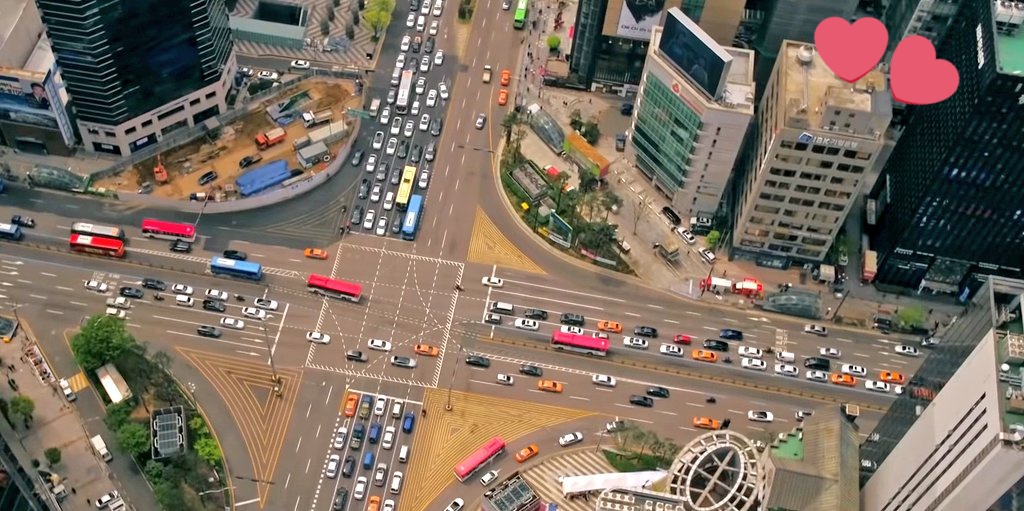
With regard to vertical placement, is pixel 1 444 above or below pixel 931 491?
below

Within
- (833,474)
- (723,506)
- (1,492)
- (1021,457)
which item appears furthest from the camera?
(723,506)

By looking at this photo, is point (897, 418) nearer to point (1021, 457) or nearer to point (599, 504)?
point (1021, 457)

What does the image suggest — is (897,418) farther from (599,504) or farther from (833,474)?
(599,504)

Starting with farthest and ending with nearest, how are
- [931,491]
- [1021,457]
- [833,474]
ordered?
[833,474] → [931,491] → [1021,457]

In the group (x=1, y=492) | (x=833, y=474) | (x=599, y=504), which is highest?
(x=833, y=474)

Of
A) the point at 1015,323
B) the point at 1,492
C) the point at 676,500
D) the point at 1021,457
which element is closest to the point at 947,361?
the point at 1015,323

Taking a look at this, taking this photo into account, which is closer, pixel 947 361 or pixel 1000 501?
pixel 1000 501

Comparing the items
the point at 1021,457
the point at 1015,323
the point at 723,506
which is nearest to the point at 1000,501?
the point at 1021,457
